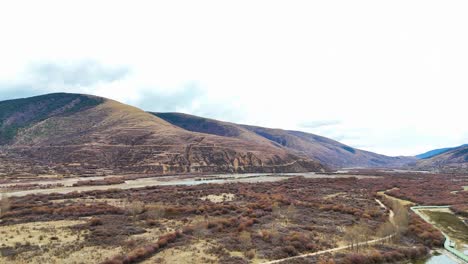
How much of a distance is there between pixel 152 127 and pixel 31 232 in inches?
5871

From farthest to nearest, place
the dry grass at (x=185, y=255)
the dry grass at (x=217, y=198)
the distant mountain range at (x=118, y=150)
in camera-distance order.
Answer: the distant mountain range at (x=118, y=150)
the dry grass at (x=217, y=198)
the dry grass at (x=185, y=255)

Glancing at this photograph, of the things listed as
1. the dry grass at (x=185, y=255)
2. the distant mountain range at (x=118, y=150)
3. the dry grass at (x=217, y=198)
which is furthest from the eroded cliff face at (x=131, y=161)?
the dry grass at (x=185, y=255)

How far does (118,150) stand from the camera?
463ft

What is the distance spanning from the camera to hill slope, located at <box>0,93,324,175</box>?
409 ft

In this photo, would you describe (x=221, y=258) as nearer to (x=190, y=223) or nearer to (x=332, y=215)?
(x=190, y=223)

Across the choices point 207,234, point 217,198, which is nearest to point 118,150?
point 217,198

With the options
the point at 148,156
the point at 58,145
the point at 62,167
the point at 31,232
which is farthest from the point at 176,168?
the point at 31,232

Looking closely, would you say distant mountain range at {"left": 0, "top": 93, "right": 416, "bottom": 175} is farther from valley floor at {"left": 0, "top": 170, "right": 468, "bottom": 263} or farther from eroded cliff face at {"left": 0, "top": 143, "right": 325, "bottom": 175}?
valley floor at {"left": 0, "top": 170, "right": 468, "bottom": 263}

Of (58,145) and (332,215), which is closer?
(332,215)

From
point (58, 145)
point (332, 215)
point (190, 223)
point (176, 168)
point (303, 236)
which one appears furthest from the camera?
point (58, 145)

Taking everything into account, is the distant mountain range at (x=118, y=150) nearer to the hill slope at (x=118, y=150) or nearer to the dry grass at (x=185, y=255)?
the hill slope at (x=118, y=150)

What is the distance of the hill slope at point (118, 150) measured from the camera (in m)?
125

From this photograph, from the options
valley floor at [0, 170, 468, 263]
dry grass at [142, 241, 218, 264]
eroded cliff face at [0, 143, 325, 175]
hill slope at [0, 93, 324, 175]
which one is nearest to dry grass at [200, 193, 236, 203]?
valley floor at [0, 170, 468, 263]

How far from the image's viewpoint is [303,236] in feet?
96.2
